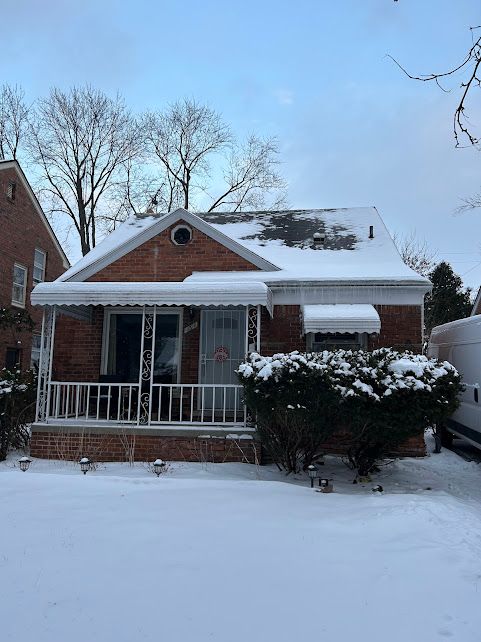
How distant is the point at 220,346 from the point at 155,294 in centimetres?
214

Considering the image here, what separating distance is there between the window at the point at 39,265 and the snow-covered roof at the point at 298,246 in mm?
8159

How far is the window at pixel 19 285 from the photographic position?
62.1 ft

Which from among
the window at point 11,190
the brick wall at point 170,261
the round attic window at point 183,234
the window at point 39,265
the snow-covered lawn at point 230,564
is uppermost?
the window at point 11,190

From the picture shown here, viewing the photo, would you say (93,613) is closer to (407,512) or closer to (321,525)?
(321,525)

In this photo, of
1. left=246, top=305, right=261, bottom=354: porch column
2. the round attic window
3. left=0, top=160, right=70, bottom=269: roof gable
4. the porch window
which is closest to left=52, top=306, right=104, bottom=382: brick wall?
the porch window

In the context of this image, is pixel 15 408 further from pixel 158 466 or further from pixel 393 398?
pixel 393 398

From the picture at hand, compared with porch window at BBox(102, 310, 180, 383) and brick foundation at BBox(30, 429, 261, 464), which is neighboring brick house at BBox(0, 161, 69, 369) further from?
brick foundation at BBox(30, 429, 261, 464)

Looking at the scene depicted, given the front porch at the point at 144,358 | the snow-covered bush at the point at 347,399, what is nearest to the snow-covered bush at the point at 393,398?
the snow-covered bush at the point at 347,399

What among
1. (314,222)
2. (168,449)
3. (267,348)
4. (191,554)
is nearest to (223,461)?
(168,449)

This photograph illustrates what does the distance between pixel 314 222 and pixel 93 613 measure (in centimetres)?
1145

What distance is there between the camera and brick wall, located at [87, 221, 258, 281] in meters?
10.8

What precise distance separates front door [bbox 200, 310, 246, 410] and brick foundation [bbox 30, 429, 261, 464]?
183 centimetres

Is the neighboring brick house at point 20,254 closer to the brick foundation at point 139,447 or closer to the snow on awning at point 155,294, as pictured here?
the snow on awning at point 155,294

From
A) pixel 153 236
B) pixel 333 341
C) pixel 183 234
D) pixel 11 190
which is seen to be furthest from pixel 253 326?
pixel 11 190
